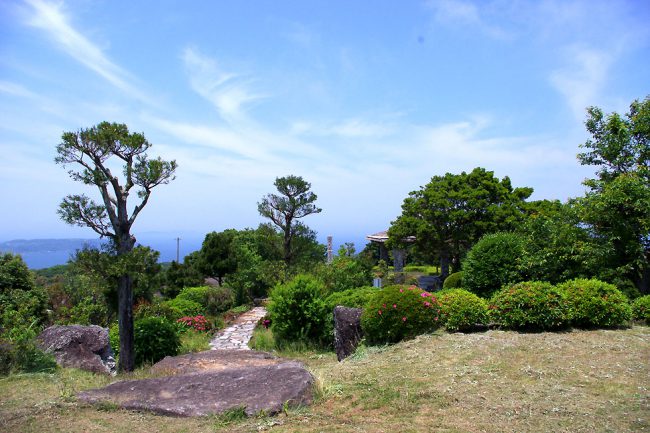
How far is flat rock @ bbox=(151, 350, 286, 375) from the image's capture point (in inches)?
298

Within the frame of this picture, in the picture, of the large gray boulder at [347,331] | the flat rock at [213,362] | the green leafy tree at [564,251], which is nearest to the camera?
the flat rock at [213,362]

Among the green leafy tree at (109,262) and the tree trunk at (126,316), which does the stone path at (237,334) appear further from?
the green leafy tree at (109,262)

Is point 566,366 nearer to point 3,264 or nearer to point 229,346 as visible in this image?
point 229,346

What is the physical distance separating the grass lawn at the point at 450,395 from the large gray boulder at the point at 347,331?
147 cm

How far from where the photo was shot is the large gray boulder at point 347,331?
8.98m

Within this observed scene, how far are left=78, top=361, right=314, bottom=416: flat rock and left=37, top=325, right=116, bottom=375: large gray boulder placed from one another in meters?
3.31

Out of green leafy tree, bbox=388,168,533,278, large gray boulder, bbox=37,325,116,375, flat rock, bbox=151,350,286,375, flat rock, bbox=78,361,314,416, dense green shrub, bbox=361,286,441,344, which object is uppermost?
green leafy tree, bbox=388,168,533,278

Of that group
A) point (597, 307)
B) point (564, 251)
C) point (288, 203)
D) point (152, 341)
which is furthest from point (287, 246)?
point (597, 307)

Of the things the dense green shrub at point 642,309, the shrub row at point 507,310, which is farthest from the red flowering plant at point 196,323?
the dense green shrub at point 642,309

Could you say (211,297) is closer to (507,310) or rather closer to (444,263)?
(444,263)

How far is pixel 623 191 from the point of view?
995 centimetres

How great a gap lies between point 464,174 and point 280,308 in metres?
12.6

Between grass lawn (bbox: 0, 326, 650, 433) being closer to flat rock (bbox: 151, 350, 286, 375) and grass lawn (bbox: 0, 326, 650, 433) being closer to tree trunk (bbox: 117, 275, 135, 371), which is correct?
flat rock (bbox: 151, 350, 286, 375)

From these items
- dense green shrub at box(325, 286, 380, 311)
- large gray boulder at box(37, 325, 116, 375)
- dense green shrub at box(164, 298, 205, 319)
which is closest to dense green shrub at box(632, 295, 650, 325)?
dense green shrub at box(325, 286, 380, 311)
